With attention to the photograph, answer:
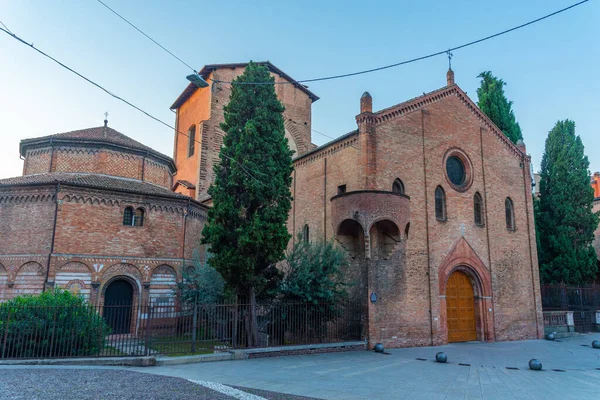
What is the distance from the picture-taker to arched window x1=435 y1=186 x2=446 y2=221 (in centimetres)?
1784

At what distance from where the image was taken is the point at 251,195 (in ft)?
44.9

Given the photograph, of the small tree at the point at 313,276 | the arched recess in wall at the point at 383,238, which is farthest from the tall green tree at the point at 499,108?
the small tree at the point at 313,276

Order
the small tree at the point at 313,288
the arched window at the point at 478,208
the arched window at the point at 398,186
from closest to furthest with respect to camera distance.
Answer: the small tree at the point at 313,288 → the arched window at the point at 398,186 → the arched window at the point at 478,208

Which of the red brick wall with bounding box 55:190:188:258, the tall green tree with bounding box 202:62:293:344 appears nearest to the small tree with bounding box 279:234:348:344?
the tall green tree with bounding box 202:62:293:344

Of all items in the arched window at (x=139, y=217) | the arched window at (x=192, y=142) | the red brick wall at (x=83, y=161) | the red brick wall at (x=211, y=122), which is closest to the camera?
the arched window at (x=139, y=217)

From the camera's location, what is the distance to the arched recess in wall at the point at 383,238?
15.4m

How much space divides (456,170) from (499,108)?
10142 millimetres

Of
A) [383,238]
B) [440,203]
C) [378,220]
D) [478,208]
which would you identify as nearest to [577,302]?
[478,208]

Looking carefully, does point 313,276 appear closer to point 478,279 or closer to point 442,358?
point 442,358

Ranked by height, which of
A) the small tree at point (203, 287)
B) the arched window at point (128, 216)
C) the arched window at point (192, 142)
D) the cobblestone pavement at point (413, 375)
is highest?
the arched window at point (192, 142)

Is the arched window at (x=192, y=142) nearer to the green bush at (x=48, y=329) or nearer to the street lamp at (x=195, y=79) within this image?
the street lamp at (x=195, y=79)

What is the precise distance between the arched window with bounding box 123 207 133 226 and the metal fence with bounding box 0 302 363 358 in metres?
4.75

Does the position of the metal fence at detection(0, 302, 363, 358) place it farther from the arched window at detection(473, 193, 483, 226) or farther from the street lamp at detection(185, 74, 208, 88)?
the arched window at detection(473, 193, 483, 226)

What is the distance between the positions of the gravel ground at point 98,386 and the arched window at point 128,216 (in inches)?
412
